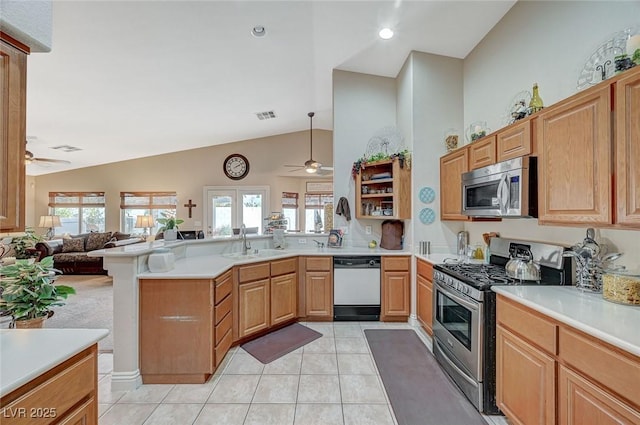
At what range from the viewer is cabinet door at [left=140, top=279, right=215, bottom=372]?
7.70ft

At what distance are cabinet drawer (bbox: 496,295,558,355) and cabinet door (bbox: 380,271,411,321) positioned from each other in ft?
5.65

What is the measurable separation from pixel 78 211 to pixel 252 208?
15.5ft

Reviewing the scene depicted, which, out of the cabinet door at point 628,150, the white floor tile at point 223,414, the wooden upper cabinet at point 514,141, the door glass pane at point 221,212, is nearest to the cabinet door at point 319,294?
the white floor tile at point 223,414

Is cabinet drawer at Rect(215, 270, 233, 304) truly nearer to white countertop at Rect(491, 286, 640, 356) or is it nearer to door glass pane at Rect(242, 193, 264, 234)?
white countertop at Rect(491, 286, 640, 356)

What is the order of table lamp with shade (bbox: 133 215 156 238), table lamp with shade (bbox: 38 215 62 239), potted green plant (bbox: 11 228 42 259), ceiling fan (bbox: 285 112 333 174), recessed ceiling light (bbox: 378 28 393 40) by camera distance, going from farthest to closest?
table lamp with shade (bbox: 38 215 62 239) → table lamp with shade (bbox: 133 215 156 238) → ceiling fan (bbox: 285 112 333 174) → potted green plant (bbox: 11 228 42 259) → recessed ceiling light (bbox: 378 28 393 40)

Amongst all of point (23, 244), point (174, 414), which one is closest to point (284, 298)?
point (174, 414)

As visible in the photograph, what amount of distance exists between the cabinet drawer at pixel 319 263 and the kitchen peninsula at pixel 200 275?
0.5 inches

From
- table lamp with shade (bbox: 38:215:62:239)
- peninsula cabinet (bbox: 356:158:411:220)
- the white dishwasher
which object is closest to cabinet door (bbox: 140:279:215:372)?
the white dishwasher

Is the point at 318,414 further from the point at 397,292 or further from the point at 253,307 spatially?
the point at 397,292

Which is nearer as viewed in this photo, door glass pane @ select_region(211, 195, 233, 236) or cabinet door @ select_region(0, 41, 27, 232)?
cabinet door @ select_region(0, 41, 27, 232)

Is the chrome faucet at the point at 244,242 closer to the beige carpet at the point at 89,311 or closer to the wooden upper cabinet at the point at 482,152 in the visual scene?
the beige carpet at the point at 89,311

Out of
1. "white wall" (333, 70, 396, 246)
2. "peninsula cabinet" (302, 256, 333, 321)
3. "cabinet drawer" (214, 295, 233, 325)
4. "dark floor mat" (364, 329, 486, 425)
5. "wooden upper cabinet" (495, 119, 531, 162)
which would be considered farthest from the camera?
"white wall" (333, 70, 396, 246)

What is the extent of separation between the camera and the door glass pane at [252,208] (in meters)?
7.61

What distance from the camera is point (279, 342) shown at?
10.3 feet
